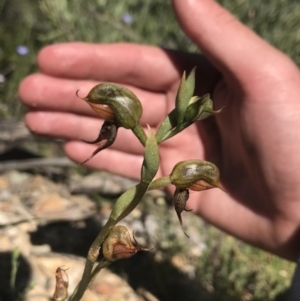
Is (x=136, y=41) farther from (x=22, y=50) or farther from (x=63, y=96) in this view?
(x=63, y=96)

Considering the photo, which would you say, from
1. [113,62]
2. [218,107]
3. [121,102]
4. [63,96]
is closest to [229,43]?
[218,107]

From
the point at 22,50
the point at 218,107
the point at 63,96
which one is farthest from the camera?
the point at 22,50

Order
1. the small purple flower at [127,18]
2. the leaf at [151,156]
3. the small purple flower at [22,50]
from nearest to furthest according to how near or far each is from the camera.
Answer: the leaf at [151,156], the small purple flower at [22,50], the small purple flower at [127,18]

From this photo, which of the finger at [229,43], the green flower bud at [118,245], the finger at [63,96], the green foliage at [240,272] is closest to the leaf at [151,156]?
the green flower bud at [118,245]

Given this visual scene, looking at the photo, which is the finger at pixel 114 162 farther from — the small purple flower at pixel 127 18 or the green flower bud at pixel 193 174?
the green flower bud at pixel 193 174

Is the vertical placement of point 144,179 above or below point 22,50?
below

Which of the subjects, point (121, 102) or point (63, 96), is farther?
point (63, 96)

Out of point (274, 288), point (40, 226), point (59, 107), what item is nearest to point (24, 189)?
point (40, 226)
